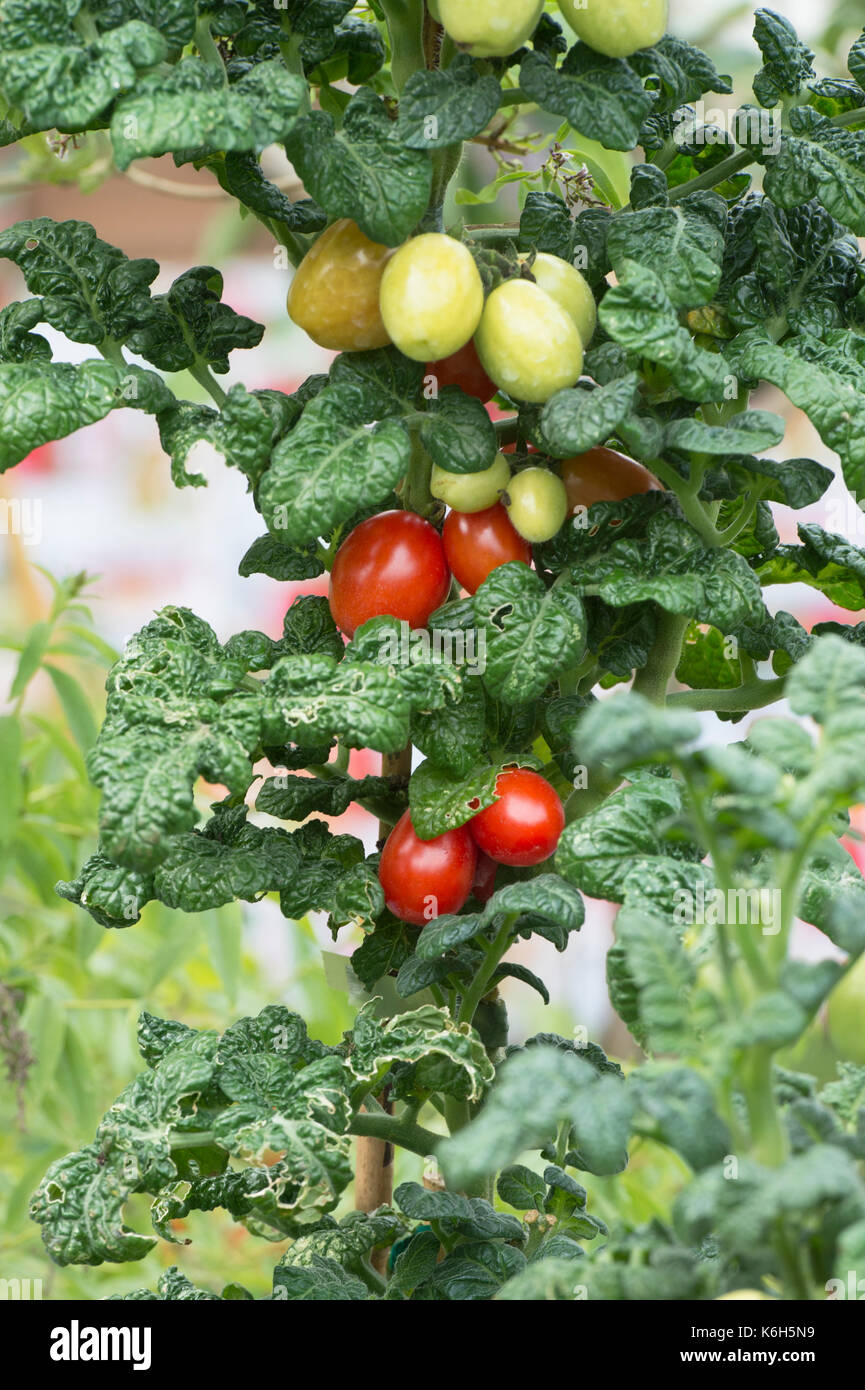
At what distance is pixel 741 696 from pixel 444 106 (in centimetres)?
37

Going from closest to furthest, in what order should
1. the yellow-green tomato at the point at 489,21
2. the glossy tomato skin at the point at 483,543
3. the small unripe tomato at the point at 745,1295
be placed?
the small unripe tomato at the point at 745,1295 → the yellow-green tomato at the point at 489,21 → the glossy tomato skin at the point at 483,543

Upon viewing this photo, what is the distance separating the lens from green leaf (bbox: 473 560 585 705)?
644mm

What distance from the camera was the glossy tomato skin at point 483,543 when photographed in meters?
0.70

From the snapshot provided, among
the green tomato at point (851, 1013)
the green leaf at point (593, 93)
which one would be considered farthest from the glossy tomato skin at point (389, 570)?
the green tomato at point (851, 1013)

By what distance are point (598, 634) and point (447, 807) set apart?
13 centimetres

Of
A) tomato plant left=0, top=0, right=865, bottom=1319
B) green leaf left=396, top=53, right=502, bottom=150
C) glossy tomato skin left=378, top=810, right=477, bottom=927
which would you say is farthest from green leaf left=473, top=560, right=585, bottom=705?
green leaf left=396, top=53, right=502, bottom=150

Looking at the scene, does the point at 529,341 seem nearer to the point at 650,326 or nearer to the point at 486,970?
the point at 650,326

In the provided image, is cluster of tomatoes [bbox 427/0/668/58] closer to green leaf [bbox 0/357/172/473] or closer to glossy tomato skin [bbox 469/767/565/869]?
green leaf [bbox 0/357/172/473]

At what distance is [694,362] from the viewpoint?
2.04 ft

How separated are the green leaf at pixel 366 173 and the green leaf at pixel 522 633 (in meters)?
0.17

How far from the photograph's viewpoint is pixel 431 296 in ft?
1.98

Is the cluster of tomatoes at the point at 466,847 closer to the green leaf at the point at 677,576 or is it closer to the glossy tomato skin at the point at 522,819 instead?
the glossy tomato skin at the point at 522,819

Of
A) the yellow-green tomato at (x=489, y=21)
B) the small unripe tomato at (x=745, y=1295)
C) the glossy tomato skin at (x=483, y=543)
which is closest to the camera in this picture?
the small unripe tomato at (x=745, y=1295)

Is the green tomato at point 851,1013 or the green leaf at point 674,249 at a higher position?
the green leaf at point 674,249
